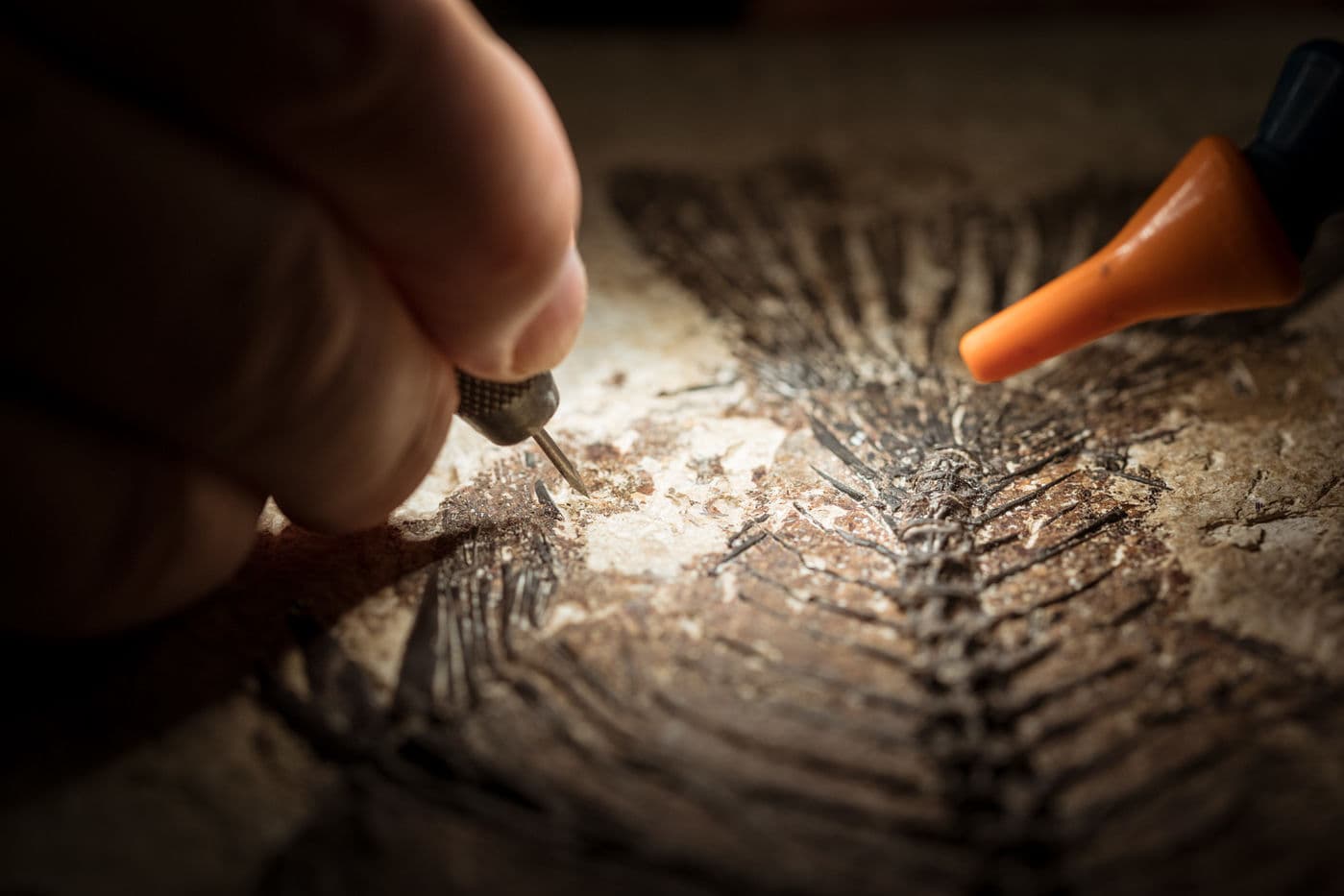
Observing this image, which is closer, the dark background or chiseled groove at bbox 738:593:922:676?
chiseled groove at bbox 738:593:922:676

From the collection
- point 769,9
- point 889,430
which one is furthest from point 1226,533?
point 769,9

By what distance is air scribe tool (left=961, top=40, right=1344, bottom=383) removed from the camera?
2.10 feet

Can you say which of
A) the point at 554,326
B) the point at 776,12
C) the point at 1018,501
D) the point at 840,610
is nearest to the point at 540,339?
the point at 554,326

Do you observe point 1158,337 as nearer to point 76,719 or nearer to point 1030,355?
point 1030,355

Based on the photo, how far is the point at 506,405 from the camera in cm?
71

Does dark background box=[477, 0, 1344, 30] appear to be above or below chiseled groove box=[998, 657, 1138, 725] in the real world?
above

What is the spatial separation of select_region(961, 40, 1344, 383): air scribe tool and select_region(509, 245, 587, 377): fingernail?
15.3 inches

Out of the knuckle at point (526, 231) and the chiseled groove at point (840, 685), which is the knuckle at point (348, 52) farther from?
the chiseled groove at point (840, 685)

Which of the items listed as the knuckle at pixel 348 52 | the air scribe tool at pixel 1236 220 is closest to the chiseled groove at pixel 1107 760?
the air scribe tool at pixel 1236 220

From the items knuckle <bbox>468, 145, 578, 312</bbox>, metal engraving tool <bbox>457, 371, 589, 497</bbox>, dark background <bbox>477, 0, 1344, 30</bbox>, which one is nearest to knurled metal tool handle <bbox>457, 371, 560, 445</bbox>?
metal engraving tool <bbox>457, 371, 589, 497</bbox>

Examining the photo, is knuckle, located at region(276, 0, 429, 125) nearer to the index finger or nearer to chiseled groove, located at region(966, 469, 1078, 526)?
the index finger

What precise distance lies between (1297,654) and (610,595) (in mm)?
449

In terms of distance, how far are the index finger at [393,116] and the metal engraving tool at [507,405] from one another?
0.21 ft

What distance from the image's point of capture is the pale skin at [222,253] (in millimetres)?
488
